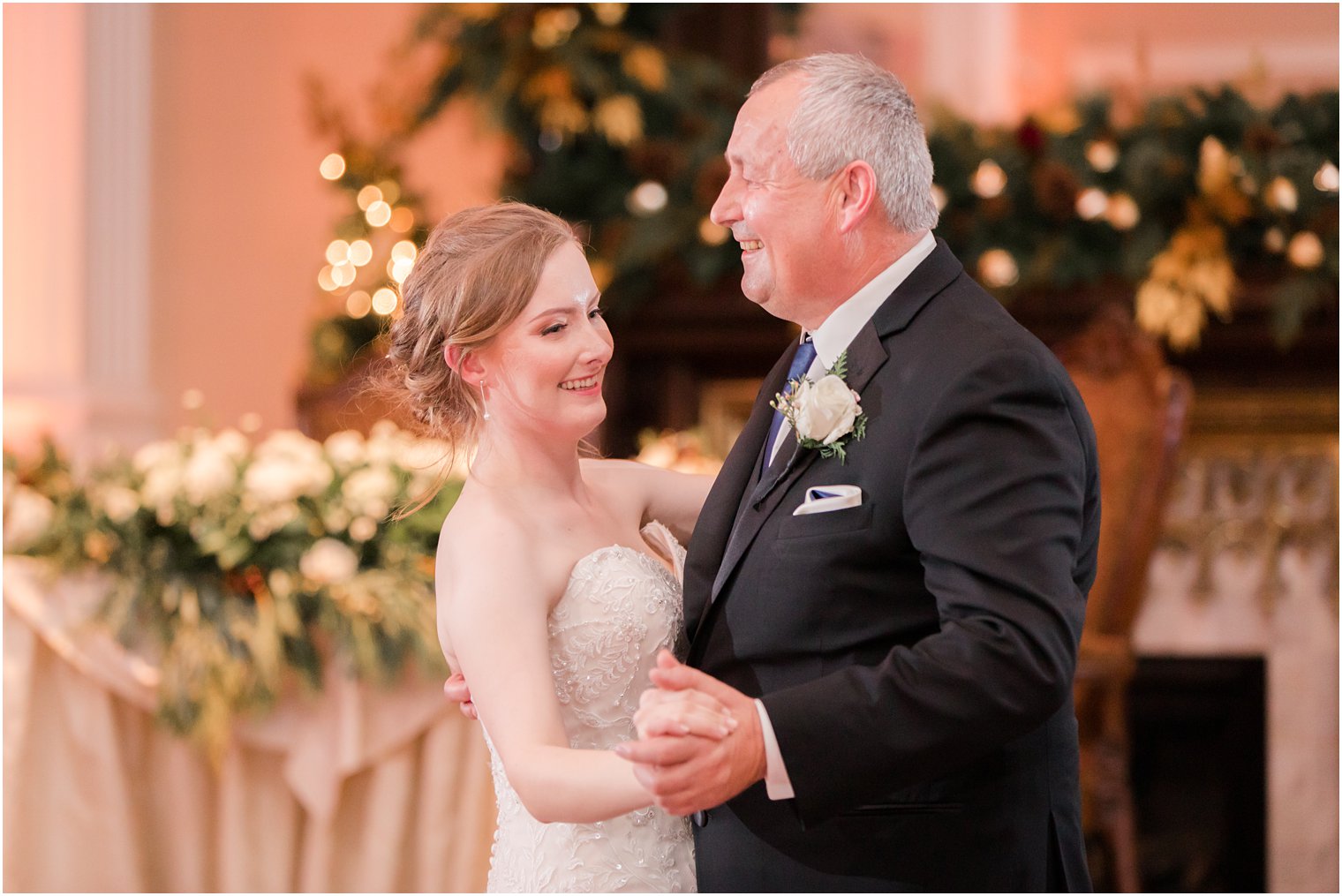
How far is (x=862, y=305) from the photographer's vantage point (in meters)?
2.15

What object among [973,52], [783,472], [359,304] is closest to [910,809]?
[783,472]

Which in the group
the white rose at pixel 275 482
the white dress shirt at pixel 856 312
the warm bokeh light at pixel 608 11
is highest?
the warm bokeh light at pixel 608 11

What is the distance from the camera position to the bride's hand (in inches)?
68.0

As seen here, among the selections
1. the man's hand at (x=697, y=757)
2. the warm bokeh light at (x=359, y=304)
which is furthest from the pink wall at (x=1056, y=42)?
the man's hand at (x=697, y=757)

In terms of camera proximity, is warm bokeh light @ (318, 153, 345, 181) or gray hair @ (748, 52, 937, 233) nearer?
gray hair @ (748, 52, 937, 233)

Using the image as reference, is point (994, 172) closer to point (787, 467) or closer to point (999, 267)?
point (999, 267)

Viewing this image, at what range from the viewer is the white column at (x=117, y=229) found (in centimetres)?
579

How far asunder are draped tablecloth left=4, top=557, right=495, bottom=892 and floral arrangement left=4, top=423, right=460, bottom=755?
0.09m

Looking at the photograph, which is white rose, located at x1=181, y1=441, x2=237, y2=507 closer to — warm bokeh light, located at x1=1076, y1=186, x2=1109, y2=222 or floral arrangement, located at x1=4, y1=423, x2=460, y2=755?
floral arrangement, located at x1=4, y1=423, x2=460, y2=755

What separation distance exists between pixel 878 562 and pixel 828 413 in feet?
0.73

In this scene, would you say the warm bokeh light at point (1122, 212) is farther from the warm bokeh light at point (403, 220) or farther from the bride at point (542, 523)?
the bride at point (542, 523)

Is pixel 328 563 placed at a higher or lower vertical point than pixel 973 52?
lower

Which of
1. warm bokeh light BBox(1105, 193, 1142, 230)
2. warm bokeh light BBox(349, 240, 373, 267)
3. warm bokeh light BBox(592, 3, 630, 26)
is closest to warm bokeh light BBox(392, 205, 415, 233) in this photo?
warm bokeh light BBox(349, 240, 373, 267)

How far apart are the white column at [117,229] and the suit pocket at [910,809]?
455 centimetres
